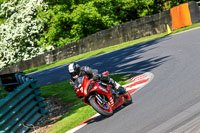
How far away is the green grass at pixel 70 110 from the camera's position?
904 cm

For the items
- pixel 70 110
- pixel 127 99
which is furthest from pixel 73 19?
pixel 127 99

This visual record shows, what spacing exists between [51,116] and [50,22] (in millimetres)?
26123

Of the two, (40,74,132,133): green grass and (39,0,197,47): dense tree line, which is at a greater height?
(39,0,197,47): dense tree line

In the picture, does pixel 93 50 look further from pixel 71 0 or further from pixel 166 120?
pixel 166 120

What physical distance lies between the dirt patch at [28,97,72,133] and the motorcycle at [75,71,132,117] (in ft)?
6.04

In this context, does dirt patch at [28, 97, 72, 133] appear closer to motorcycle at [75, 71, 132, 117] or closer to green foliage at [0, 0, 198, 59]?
motorcycle at [75, 71, 132, 117]

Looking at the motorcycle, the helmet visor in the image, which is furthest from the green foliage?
the helmet visor

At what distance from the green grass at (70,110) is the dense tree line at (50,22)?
2018 cm

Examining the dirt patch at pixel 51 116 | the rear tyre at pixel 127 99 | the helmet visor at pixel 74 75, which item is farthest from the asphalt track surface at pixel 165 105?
the dirt patch at pixel 51 116

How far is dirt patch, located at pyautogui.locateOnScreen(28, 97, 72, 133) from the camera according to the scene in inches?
378

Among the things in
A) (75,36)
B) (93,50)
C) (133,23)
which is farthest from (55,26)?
(133,23)

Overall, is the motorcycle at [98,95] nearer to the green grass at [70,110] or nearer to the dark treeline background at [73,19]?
the green grass at [70,110]

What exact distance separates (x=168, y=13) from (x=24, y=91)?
18065mm

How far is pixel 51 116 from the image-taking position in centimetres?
1098
